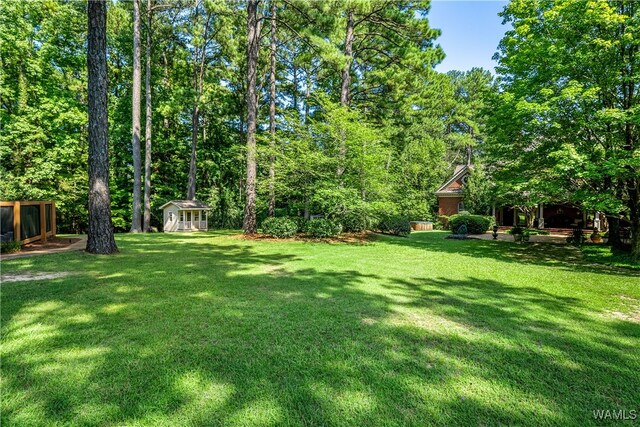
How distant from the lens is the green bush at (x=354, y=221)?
1354 cm

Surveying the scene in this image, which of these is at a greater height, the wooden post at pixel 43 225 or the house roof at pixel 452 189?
the house roof at pixel 452 189

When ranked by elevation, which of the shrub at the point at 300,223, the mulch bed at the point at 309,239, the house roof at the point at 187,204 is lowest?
the mulch bed at the point at 309,239

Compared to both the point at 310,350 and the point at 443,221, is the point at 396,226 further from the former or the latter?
the point at 310,350

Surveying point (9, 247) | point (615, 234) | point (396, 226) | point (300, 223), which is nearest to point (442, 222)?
point (396, 226)

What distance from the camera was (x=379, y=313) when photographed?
165 inches

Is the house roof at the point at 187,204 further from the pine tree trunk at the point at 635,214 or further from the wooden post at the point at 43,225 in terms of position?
the pine tree trunk at the point at 635,214

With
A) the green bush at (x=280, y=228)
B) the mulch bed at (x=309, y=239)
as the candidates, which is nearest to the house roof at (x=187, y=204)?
the mulch bed at (x=309, y=239)

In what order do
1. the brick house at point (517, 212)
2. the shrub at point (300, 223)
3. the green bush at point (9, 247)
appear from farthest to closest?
the brick house at point (517, 212), the shrub at point (300, 223), the green bush at point (9, 247)

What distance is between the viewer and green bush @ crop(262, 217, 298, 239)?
1325 cm

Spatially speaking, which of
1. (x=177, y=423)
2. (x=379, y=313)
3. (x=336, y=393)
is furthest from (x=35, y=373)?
(x=379, y=313)

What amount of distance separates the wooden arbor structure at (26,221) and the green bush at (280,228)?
7602mm

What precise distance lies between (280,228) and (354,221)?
3669 mm

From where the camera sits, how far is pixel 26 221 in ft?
29.9

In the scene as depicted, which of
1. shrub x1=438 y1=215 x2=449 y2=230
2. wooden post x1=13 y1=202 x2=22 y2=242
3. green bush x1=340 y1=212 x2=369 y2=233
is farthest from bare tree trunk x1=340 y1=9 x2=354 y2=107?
shrub x1=438 y1=215 x2=449 y2=230
